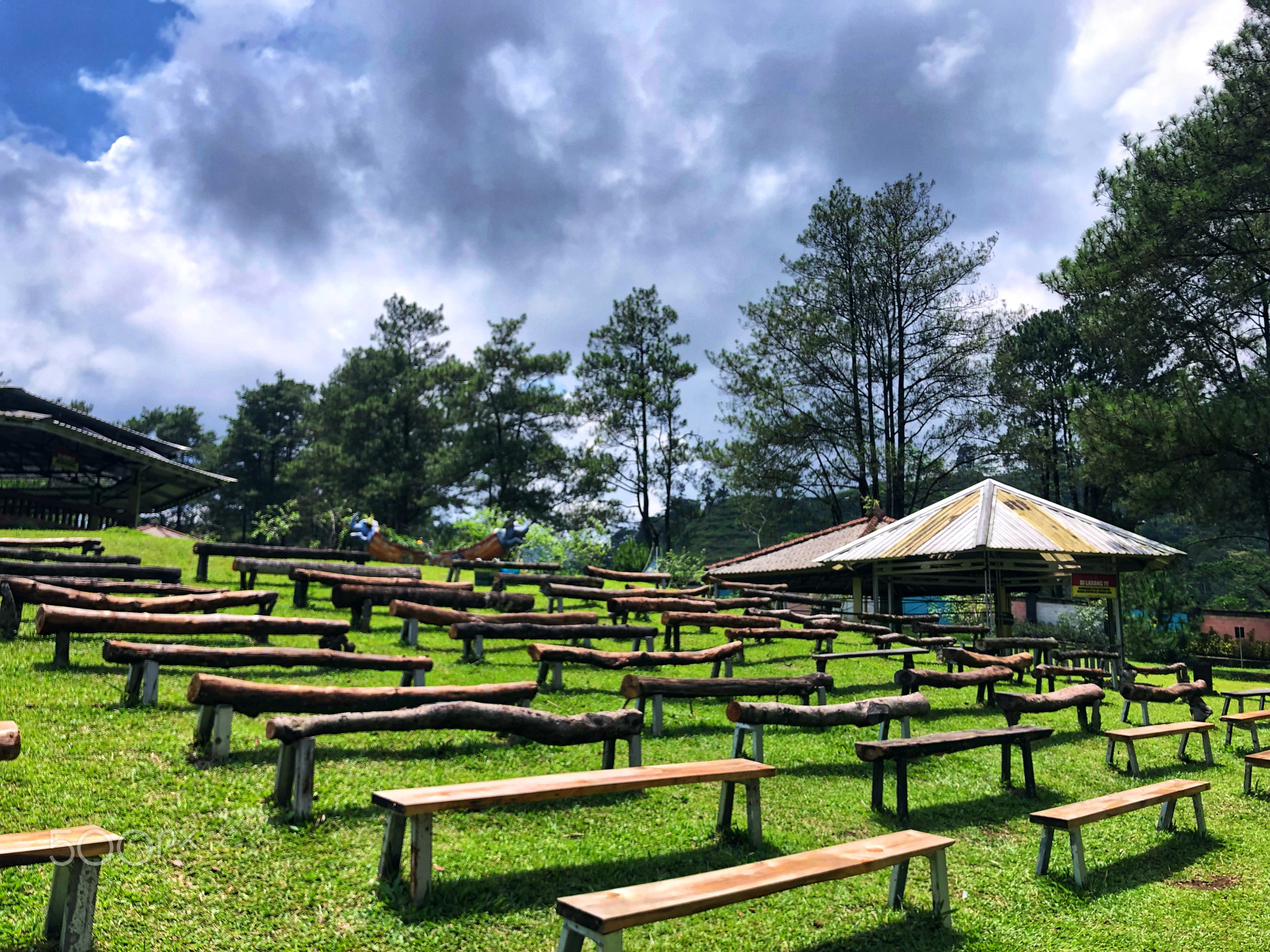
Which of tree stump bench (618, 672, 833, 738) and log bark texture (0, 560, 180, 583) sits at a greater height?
log bark texture (0, 560, 180, 583)

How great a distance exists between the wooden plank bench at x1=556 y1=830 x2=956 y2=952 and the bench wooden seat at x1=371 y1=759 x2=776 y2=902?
25.8 inches

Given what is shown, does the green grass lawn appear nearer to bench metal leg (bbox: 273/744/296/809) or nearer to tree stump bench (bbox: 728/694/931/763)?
bench metal leg (bbox: 273/744/296/809)

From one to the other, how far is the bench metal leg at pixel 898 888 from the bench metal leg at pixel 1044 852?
1239mm

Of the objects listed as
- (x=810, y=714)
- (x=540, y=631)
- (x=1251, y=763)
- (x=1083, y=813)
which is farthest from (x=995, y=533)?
(x=1083, y=813)

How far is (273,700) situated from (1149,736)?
776 centimetres

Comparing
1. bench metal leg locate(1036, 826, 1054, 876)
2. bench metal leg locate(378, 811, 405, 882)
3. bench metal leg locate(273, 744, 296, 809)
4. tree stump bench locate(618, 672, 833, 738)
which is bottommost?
bench metal leg locate(1036, 826, 1054, 876)

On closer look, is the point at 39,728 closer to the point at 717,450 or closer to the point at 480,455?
the point at 717,450

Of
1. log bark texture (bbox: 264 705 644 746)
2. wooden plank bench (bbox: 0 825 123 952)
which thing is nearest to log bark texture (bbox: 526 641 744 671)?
log bark texture (bbox: 264 705 644 746)

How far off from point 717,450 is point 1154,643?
16.9m

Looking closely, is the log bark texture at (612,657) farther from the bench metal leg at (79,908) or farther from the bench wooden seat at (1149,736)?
the bench metal leg at (79,908)

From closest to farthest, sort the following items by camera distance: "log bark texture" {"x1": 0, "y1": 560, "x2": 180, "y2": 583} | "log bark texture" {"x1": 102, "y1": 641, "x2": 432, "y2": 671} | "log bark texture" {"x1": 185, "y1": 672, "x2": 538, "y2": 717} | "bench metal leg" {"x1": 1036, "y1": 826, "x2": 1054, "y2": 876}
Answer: "log bark texture" {"x1": 185, "y1": 672, "x2": 538, "y2": 717} < "bench metal leg" {"x1": 1036, "y1": 826, "x2": 1054, "y2": 876} < "log bark texture" {"x1": 102, "y1": 641, "x2": 432, "y2": 671} < "log bark texture" {"x1": 0, "y1": 560, "x2": 180, "y2": 583}

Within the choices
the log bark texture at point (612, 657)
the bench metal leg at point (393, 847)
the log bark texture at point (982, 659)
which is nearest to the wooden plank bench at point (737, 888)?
the bench metal leg at point (393, 847)

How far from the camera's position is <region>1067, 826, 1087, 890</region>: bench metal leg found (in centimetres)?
513

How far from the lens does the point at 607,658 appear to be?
8258 mm
